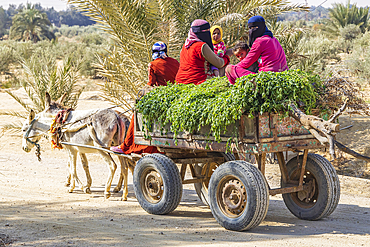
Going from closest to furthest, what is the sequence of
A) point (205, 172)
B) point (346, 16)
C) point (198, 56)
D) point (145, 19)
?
1. point (198, 56)
2. point (205, 172)
3. point (145, 19)
4. point (346, 16)

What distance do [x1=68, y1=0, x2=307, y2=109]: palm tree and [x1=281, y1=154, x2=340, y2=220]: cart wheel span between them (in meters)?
5.11

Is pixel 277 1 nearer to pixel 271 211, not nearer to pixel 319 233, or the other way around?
pixel 271 211

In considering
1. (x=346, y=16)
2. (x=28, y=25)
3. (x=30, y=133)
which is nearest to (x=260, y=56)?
(x=30, y=133)

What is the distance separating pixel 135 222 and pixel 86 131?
2616 mm

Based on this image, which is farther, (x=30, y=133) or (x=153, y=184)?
(x=30, y=133)

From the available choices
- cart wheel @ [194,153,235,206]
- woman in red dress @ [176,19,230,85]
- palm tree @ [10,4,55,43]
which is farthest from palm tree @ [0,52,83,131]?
palm tree @ [10,4,55,43]

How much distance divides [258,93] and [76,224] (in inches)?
121

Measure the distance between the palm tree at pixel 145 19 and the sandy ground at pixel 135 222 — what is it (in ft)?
10.4

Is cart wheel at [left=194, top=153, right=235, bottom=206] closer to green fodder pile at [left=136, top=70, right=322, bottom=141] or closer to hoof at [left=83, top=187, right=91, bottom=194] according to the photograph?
green fodder pile at [left=136, top=70, right=322, bottom=141]

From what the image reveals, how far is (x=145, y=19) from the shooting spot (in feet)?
34.4

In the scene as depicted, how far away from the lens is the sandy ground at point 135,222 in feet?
16.1

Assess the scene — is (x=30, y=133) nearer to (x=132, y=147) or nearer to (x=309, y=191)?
(x=132, y=147)

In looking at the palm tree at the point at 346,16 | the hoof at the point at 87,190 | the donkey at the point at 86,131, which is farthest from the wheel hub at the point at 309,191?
the palm tree at the point at 346,16

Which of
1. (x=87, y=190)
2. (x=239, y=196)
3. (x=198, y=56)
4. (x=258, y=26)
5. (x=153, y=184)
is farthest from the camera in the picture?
(x=87, y=190)
